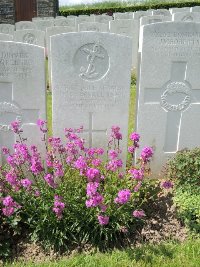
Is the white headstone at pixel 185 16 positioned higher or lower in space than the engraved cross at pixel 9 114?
higher

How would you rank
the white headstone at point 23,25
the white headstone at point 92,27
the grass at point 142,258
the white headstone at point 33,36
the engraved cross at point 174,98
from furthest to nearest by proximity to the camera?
1. the white headstone at point 23,25
2. the white headstone at point 92,27
3. the white headstone at point 33,36
4. the engraved cross at point 174,98
5. the grass at point 142,258

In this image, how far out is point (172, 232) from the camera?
333 cm

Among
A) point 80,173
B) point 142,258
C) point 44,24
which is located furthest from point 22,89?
point 44,24

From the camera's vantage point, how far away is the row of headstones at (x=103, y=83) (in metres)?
3.46

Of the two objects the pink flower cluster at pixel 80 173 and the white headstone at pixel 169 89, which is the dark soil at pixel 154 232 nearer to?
the pink flower cluster at pixel 80 173

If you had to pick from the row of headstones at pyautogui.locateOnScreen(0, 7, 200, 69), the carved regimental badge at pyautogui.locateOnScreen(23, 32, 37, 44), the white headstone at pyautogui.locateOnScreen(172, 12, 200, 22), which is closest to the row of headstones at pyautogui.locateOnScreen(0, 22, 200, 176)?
the row of headstones at pyautogui.locateOnScreen(0, 7, 200, 69)

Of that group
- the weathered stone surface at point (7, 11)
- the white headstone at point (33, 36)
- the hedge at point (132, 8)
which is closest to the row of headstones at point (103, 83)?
the white headstone at point (33, 36)

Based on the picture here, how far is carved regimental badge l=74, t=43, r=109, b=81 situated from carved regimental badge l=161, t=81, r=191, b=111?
2.46 ft

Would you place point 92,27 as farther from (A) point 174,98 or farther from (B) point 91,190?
(B) point 91,190

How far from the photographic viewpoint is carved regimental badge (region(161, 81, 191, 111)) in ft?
12.8

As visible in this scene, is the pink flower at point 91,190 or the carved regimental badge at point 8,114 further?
the carved regimental badge at point 8,114

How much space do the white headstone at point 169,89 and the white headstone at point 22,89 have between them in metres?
1.04

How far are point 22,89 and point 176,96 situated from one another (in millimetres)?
1619

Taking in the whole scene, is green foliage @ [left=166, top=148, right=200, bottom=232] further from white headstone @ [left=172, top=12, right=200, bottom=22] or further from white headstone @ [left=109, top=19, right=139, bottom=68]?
white headstone @ [left=172, top=12, right=200, bottom=22]
